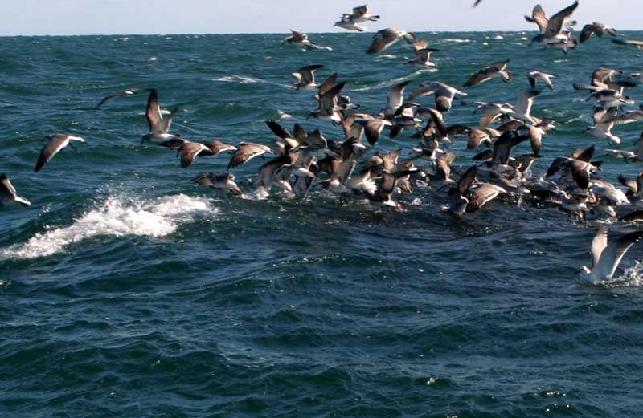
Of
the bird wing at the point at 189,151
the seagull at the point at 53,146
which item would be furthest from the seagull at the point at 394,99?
the seagull at the point at 53,146

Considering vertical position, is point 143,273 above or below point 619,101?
below

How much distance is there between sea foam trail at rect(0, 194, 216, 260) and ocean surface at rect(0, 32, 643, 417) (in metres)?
0.08

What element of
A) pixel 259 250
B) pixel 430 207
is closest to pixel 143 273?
pixel 259 250

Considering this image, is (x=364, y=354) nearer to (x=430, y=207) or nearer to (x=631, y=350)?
(x=631, y=350)

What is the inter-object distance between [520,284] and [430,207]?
6.38m

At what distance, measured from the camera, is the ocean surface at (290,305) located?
14.4 m

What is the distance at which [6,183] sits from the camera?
73.7 feet

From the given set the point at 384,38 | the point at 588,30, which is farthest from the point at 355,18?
the point at 588,30

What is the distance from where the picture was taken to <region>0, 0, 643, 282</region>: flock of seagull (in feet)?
78.5

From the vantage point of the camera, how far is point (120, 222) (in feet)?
78.2

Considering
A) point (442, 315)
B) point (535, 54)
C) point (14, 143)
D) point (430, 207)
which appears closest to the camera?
point (442, 315)

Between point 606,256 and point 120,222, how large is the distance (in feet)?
35.7

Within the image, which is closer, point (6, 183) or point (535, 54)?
point (6, 183)

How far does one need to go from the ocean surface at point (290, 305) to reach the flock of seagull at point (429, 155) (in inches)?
24.5
